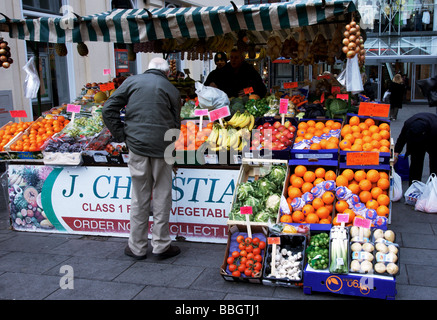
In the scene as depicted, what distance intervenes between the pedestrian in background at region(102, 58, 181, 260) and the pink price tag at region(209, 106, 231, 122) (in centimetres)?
62

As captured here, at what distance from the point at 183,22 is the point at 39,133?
8.15ft

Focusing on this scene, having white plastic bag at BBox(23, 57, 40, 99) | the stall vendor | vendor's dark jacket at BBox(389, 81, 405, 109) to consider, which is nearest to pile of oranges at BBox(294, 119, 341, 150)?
the stall vendor

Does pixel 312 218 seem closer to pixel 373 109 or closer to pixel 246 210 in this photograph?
pixel 246 210

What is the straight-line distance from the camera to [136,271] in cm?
424

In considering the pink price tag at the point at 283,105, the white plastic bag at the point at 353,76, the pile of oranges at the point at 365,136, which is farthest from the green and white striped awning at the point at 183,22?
the pile of oranges at the point at 365,136

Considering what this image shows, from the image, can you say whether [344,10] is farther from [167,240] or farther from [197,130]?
[167,240]

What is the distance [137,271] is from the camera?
4238 millimetres

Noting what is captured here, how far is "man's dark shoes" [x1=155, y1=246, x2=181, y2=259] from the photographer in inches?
178

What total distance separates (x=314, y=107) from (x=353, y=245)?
2.41 m

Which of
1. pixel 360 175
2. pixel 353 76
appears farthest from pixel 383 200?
pixel 353 76

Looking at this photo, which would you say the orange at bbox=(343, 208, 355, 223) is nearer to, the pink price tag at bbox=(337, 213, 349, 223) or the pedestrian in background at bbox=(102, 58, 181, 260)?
the pink price tag at bbox=(337, 213, 349, 223)

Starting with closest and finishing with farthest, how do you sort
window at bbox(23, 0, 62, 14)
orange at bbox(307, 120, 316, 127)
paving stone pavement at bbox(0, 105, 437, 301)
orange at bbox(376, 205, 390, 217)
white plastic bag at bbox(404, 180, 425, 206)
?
paving stone pavement at bbox(0, 105, 437, 301), orange at bbox(376, 205, 390, 217), orange at bbox(307, 120, 316, 127), white plastic bag at bbox(404, 180, 425, 206), window at bbox(23, 0, 62, 14)
